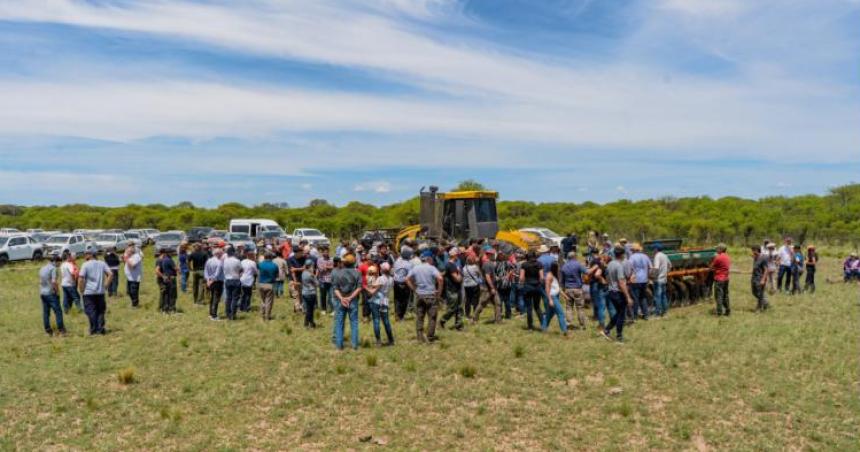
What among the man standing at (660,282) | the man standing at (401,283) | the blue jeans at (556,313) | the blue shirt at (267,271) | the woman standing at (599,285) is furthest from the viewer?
the man standing at (660,282)

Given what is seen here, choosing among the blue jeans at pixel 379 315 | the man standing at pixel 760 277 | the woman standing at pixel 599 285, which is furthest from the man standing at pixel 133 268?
the man standing at pixel 760 277

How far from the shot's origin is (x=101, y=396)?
8883 mm

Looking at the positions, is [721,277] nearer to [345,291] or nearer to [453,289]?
[453,289]

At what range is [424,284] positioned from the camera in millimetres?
11484

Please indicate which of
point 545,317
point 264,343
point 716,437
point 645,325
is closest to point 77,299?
point 264,343

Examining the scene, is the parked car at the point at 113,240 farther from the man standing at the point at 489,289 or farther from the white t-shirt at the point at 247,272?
the man standing at the point at 489,289

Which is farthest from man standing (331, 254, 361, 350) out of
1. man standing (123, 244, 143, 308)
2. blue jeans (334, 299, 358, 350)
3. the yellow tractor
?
the yellow tractor

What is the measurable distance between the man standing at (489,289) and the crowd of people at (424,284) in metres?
0.02

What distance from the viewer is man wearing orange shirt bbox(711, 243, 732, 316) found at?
1410cm

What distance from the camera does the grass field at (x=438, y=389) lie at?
7.61 m

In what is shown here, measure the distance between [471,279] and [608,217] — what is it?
51.6 metres

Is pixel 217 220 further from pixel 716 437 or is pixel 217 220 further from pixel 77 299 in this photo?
pixel 716 437

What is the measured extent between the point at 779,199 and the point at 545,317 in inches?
2731

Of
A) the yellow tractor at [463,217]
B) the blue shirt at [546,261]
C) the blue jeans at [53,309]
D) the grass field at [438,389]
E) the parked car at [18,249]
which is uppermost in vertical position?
the yellow tractor at [463,217]
